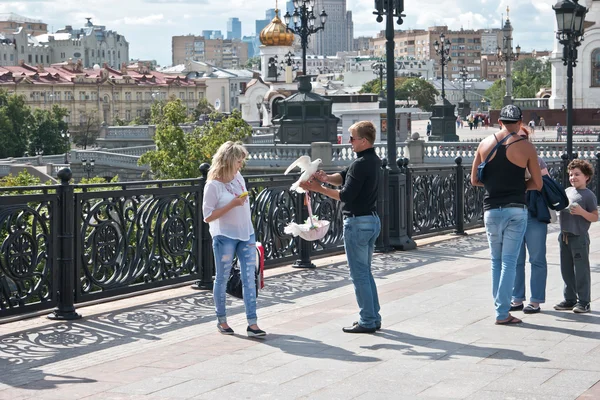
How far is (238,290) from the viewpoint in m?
8.91

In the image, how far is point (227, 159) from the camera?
8539mm

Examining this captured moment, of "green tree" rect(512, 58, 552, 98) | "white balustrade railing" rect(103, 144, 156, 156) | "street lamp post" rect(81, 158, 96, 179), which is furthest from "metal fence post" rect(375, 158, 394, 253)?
"green tree" rect(512, 58, 552, 98)

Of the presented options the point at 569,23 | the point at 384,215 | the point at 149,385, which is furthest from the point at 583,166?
the point at 569,23

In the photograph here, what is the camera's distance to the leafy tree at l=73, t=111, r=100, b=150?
126 meters

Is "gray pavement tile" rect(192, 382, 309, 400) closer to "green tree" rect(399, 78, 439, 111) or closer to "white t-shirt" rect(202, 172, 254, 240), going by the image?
"white t-shirt" rect(202, 172, 254, 240)

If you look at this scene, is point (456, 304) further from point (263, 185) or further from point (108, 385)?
point (108, 385)

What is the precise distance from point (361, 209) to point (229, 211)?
1028 mm

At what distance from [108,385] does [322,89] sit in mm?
120482

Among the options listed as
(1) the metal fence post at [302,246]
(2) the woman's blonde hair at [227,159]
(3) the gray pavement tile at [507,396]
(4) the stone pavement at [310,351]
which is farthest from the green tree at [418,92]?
(3) the gray pavement tile at [507,396]

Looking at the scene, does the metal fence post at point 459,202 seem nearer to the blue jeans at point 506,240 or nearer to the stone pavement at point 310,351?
the stone pavement at point 310,351

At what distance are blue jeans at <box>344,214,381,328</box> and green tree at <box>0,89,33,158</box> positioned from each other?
9095 cm

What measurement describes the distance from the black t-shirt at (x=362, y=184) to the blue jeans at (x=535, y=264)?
1.76m

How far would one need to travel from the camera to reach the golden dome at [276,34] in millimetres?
101938

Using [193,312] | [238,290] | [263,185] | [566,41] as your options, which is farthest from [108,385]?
[566,41]
